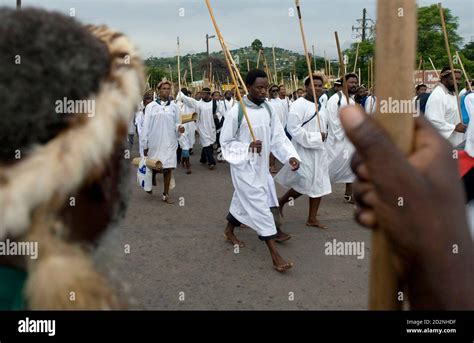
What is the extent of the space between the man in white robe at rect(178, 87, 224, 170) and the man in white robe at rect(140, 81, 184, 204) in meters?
2.76

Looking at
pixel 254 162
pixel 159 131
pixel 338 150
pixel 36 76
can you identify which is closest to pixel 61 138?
pixel 36 76

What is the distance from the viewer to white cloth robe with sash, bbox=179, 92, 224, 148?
11.3 metres

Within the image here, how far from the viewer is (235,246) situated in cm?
511

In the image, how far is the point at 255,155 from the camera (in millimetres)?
4820

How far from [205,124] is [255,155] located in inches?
283

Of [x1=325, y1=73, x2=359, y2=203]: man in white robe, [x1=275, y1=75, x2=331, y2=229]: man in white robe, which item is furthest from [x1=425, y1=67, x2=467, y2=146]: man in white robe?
[x1=275, y1=75, x2=331, y2=229]: man in white robe

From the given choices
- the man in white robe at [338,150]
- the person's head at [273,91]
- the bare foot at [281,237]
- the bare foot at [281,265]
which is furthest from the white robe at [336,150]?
the person's head at [273,91]

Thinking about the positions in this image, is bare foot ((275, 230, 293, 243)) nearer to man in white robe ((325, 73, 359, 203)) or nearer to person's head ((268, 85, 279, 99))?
man in white robe ((325, 73, 359, 203))

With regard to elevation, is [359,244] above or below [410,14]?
below

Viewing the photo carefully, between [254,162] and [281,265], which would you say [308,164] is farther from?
[281,265]
